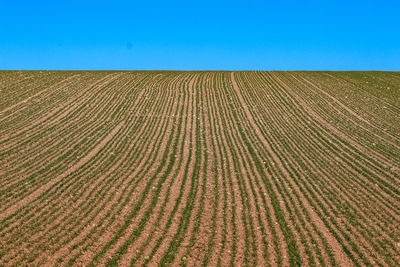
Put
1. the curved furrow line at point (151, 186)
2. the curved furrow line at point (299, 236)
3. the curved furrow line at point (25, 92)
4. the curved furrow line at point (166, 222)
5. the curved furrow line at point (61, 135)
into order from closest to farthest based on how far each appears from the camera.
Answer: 1. the curved furrow line at point (166, 222)
2. the curved furrow line at point (299, 236)
3. the curved furrow line at point (151, 186)
4. the curved furrow line at point (61, 135)
5. the curved furrow line at point (25, 92)

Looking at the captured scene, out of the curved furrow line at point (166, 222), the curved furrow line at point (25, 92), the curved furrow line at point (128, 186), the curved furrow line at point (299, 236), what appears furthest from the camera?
the curved furrow line at point (25, 92)

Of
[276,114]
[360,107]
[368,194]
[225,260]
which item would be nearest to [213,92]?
[276,114]

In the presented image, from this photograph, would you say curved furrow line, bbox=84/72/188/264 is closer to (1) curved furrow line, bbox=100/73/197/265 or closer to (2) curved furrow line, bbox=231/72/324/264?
(1) curved furrow line, bbox=100/73/197/265

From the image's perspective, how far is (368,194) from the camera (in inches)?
636

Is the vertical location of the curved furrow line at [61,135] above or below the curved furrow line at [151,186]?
above

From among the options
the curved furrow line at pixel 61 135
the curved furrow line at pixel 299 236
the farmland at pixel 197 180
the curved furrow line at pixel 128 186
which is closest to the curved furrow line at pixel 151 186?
the farmland at pixel 197 180

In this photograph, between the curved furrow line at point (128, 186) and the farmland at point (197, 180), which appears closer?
the farmland at point (197, 180)

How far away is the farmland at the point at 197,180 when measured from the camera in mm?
11062

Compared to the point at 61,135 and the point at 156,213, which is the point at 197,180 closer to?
the point at 156,213

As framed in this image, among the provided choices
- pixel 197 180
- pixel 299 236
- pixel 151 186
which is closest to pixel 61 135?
pixel 151 186

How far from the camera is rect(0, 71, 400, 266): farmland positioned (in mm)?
11062

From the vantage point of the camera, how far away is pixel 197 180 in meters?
17.1

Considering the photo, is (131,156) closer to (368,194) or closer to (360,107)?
(368,194)

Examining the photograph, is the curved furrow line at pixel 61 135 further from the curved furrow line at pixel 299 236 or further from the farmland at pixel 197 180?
the curved furrow line at pixel 299 236
